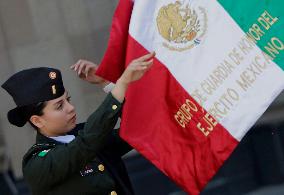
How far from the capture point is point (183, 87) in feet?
8.77

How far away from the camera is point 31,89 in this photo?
8.16 ft

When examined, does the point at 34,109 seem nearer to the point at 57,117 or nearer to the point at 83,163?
the point at 57,117

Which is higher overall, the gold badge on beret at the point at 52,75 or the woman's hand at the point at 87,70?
the gold badge on beret at the point at 52,75

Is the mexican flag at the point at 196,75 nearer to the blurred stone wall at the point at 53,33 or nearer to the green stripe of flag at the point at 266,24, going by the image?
the green stripe of flag at the point at 266,24

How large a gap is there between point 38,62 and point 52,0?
42cm

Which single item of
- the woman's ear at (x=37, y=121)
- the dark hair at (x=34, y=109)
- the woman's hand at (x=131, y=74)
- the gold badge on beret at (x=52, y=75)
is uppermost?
the gold badge on beret at (x=52, y=75)

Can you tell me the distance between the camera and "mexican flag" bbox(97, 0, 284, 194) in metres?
2.54

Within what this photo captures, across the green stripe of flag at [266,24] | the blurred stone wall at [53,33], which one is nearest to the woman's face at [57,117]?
the green stripe of flag at [266,24]

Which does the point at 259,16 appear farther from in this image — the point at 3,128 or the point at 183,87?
the point at 3,128

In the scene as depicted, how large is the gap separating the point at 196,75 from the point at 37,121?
66 centimetres

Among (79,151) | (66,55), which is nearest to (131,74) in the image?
(79,151)

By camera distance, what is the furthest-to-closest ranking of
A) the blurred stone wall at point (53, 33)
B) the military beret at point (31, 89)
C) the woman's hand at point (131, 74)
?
the blurred stone wall at point (53, 33) → the military beret at point (31, 89) → the woman's hand at point (131, 74)

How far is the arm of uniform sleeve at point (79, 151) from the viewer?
234 centimetres

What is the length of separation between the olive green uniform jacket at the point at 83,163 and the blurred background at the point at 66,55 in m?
1.76
